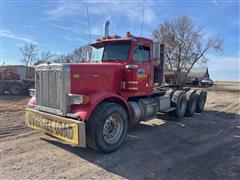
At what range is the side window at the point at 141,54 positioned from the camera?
643cm

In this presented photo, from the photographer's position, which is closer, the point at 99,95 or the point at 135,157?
the point at 135,157

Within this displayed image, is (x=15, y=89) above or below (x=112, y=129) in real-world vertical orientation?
above

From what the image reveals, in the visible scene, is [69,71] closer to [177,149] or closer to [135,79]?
[135,79]

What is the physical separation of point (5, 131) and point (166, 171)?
16.8ft

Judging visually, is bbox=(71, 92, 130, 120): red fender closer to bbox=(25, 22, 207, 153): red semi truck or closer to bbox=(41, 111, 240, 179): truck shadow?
bbox=(25, 22, 207, 153): red semi truck

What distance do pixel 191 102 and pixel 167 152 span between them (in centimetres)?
506

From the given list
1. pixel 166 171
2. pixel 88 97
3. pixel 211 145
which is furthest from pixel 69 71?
pixel 211 145

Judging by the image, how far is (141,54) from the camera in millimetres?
6672

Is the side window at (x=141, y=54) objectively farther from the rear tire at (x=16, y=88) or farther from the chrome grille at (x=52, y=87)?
the rear tire at (x=16, y=88)

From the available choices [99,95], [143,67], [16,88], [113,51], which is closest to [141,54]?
[143,67]

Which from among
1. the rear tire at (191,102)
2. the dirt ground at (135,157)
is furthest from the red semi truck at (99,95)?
the rear tire at (191,102)

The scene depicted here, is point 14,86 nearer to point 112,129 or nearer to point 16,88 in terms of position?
point 16,88

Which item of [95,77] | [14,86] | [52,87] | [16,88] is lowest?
[16,88]

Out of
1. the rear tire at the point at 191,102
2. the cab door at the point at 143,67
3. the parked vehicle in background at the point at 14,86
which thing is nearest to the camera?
the cab door at the point at 143,67
